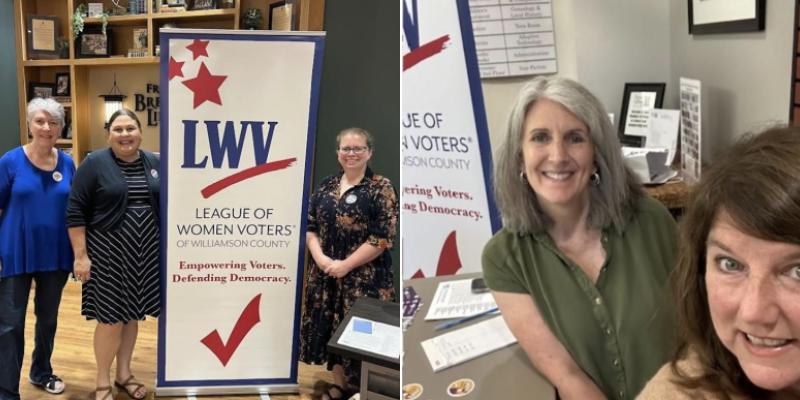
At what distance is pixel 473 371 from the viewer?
0.67 metres

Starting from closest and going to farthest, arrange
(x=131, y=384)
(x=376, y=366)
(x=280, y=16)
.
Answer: (x=376, y=366) → (x=131, y=384) → (x=280, y=16)

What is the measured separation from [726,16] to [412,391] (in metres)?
0.44

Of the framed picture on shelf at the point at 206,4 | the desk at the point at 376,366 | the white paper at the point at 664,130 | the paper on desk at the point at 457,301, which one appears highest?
the framed picture on shelf at the point at 206,4

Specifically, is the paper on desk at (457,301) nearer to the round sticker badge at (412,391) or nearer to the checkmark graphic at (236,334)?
the round sticker badge at (412,391)

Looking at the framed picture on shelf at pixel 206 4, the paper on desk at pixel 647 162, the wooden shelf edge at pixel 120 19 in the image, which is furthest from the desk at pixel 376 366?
the wooden shelf edge at pixel 120 19

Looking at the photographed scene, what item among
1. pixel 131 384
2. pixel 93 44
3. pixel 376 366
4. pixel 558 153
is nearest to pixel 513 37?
pixel 558 153

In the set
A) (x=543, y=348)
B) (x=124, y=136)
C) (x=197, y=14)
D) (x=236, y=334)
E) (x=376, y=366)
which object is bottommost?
(x=236, y=334)

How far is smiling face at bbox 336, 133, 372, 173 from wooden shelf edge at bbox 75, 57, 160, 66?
2.36 metres

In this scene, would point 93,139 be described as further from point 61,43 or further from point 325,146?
point 325,146

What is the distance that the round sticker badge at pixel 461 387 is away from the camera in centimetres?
68

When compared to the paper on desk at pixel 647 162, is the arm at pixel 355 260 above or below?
below

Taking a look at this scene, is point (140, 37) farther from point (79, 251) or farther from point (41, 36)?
point (79, 251)

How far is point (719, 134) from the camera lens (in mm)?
512

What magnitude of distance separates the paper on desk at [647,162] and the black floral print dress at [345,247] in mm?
2309
